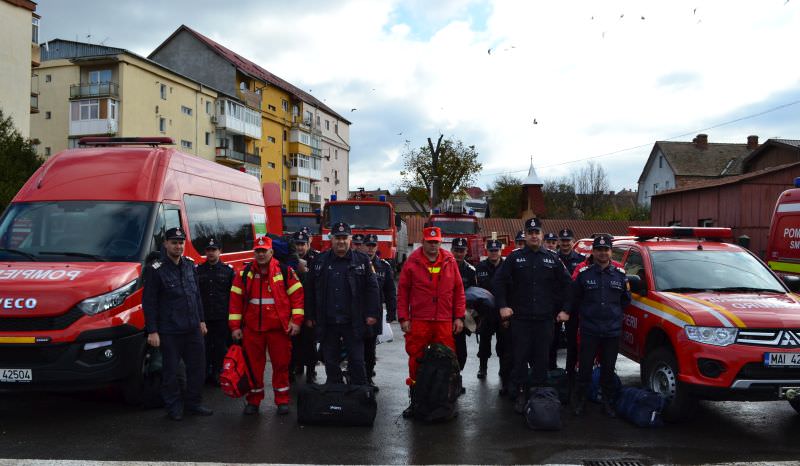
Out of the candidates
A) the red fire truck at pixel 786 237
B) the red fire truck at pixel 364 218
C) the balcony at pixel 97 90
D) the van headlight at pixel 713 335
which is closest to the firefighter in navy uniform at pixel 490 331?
the van headlight at pixel 713 335

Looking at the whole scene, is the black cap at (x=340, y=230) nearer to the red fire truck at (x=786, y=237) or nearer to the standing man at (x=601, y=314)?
the standing man at (x=601, y=314)

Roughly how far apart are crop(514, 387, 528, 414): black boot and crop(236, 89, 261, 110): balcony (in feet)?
165

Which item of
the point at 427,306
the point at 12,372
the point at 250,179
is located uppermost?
the point at 250,179

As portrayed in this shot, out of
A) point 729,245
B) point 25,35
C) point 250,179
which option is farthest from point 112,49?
point 729,245

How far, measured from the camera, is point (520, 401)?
667 centimetres

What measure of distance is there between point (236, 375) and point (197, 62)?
51899 mm

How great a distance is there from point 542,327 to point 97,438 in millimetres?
4324

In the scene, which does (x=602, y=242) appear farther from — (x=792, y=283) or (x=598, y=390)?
(x=792, y=283)

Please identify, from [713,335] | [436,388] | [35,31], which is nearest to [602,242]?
[713,335]

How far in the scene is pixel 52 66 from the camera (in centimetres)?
4294

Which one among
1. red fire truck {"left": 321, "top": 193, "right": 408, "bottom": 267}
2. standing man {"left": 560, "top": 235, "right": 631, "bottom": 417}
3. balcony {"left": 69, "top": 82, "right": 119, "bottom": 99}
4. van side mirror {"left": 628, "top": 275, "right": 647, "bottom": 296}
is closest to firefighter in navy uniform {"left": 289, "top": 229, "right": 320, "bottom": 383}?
standing man {"left": 560, "top": 235, "right": 631, "bottom": 417}

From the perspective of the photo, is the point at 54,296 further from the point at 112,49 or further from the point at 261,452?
the point at 112,49

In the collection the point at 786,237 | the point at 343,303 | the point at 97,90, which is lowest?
the point at 343,303

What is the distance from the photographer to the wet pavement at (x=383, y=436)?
5.27m
